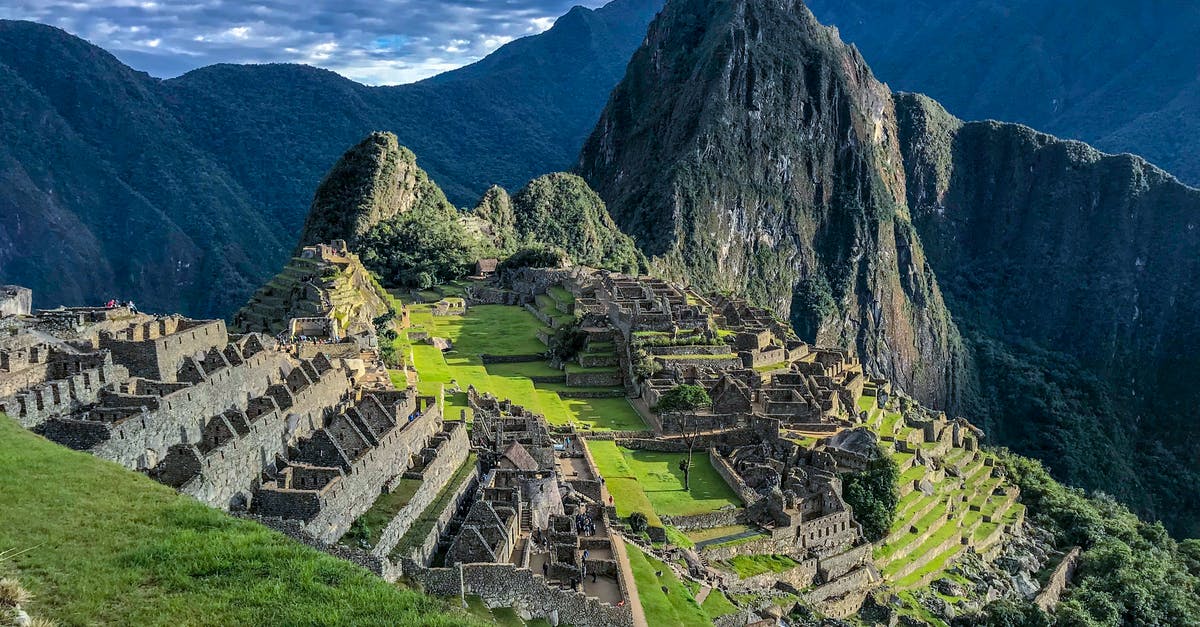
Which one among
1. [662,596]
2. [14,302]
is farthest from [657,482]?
[14,302]

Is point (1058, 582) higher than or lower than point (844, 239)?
lower

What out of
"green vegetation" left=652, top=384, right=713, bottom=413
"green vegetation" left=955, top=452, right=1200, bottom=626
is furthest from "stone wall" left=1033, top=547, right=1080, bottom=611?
"green vegetation" left=652, top=384, right=713, bottom=413

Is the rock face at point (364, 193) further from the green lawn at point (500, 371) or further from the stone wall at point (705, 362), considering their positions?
the stone wall at point (705, 362)

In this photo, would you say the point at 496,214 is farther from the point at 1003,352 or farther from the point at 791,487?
the point at 1003,352

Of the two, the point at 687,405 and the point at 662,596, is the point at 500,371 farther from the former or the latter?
the point at 662,596

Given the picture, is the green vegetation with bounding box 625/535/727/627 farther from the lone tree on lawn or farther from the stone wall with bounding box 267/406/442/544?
the lone tree on lawn

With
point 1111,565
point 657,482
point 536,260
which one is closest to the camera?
point 657,482
